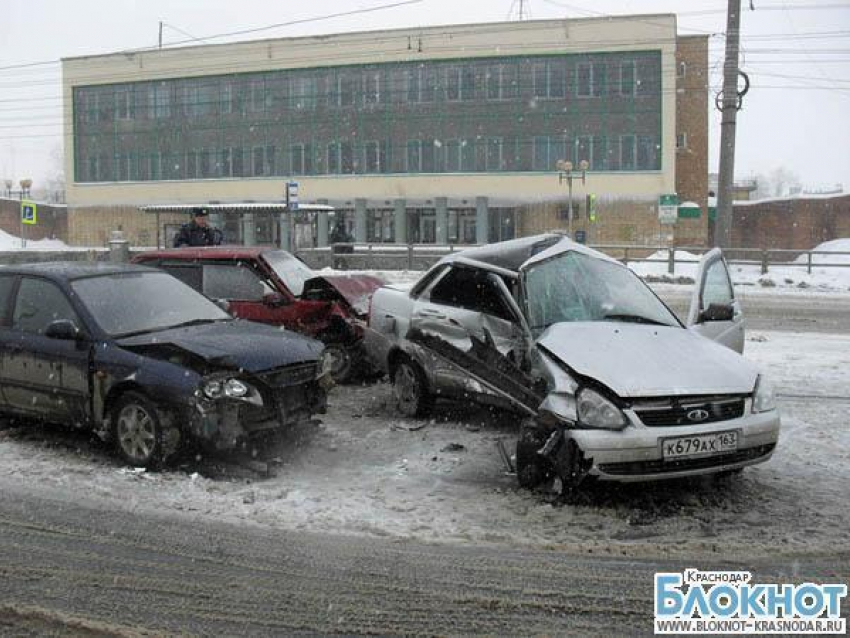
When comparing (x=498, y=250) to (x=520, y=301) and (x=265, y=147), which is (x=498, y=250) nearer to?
(x=520, y=301)

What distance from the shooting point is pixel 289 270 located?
384 inches

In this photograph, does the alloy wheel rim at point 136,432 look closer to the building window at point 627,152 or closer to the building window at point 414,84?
the building window at point 627,152

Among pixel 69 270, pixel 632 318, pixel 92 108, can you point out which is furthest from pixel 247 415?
pixel 92 108

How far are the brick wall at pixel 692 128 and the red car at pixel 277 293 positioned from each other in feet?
140

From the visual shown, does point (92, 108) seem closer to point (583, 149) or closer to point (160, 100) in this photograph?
point (160, 100)

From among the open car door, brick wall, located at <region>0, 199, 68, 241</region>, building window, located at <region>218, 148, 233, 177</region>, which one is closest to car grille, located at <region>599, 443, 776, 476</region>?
the open car door

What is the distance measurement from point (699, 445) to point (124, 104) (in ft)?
196

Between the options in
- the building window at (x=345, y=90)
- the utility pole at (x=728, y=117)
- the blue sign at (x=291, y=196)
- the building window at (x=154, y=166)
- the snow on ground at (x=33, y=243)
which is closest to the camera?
the utility pole at (x=728, y=117)

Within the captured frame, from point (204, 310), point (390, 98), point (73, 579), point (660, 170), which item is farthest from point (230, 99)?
point (73, 579)

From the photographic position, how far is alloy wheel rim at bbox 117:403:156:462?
598 centimetres

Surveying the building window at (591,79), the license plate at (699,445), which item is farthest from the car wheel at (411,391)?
the building window at (591,79)

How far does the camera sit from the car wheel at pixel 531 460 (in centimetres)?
534

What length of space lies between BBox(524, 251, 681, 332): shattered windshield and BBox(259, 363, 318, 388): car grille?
179 cm

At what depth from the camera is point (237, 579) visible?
165 inches
